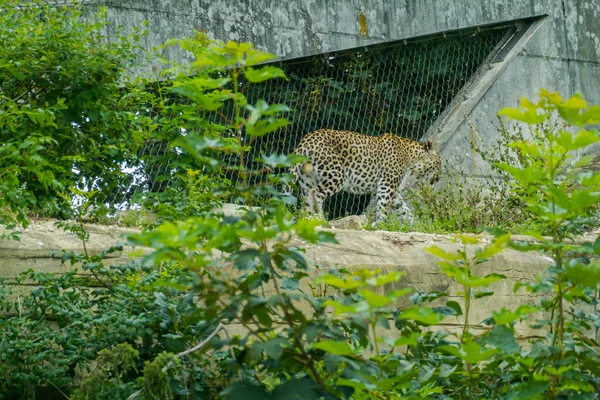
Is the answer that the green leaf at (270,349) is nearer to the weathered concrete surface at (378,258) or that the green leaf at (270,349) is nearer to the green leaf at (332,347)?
the green leaf at (332,347)

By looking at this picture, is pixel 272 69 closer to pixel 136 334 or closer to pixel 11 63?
pixel 136 334

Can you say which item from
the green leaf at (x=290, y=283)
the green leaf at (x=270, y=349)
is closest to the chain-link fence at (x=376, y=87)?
the green leaf at (x=290, y=283)

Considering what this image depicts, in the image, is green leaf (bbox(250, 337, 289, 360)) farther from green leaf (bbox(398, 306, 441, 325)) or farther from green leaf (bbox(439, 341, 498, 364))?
green leaf (bbox(439, 341, 498, 364))

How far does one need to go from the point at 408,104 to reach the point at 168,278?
841 cm

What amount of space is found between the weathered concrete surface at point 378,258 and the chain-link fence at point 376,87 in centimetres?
391

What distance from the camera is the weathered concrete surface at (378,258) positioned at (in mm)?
6129

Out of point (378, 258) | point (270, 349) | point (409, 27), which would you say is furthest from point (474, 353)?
point (409, 27)

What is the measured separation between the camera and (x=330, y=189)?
12.3 meters

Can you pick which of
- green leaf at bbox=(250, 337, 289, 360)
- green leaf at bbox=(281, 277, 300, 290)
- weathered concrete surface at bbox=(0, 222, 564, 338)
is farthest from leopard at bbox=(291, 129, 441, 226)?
green leaf at bbox=(250, 337, 289, 360)

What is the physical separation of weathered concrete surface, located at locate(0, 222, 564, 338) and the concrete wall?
13.7 ft

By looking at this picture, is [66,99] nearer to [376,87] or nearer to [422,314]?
[422,314]

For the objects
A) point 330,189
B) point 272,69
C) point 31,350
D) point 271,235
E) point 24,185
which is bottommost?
point 330,189

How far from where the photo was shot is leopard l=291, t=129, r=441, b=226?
1198 cm

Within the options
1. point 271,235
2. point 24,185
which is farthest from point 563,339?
→ point 24,185
